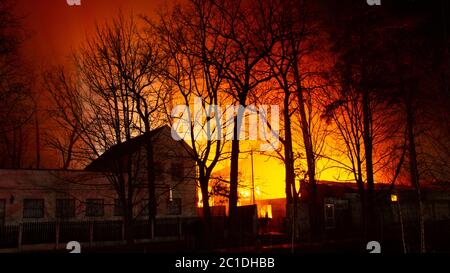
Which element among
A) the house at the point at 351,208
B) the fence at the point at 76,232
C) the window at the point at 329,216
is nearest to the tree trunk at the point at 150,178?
the fence at the point at 76,232

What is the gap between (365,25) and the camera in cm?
2100

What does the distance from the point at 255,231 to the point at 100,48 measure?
13.4 meters

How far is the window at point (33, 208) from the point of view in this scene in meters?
27.4

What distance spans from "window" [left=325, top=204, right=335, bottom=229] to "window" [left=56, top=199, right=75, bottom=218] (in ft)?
57.7

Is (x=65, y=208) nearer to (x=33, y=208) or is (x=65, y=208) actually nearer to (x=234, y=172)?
(x=33, y=208)

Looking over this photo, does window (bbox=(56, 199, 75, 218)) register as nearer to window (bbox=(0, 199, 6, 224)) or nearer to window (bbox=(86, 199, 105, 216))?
window (bbox=(86, 199, 105, 216))

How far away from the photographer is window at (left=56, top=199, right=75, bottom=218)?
28438 millimetres

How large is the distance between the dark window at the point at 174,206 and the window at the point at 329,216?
12.0 meters

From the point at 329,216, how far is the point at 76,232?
54.6 feet

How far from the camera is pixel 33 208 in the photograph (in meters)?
27.7

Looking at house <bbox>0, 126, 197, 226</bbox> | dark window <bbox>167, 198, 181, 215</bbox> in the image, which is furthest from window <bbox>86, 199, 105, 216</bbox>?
dark window <bbox>167, 198, 181, 215</bbox>

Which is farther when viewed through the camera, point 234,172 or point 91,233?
point 91,233

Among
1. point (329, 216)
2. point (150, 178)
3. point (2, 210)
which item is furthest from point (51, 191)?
point (329, 216)
